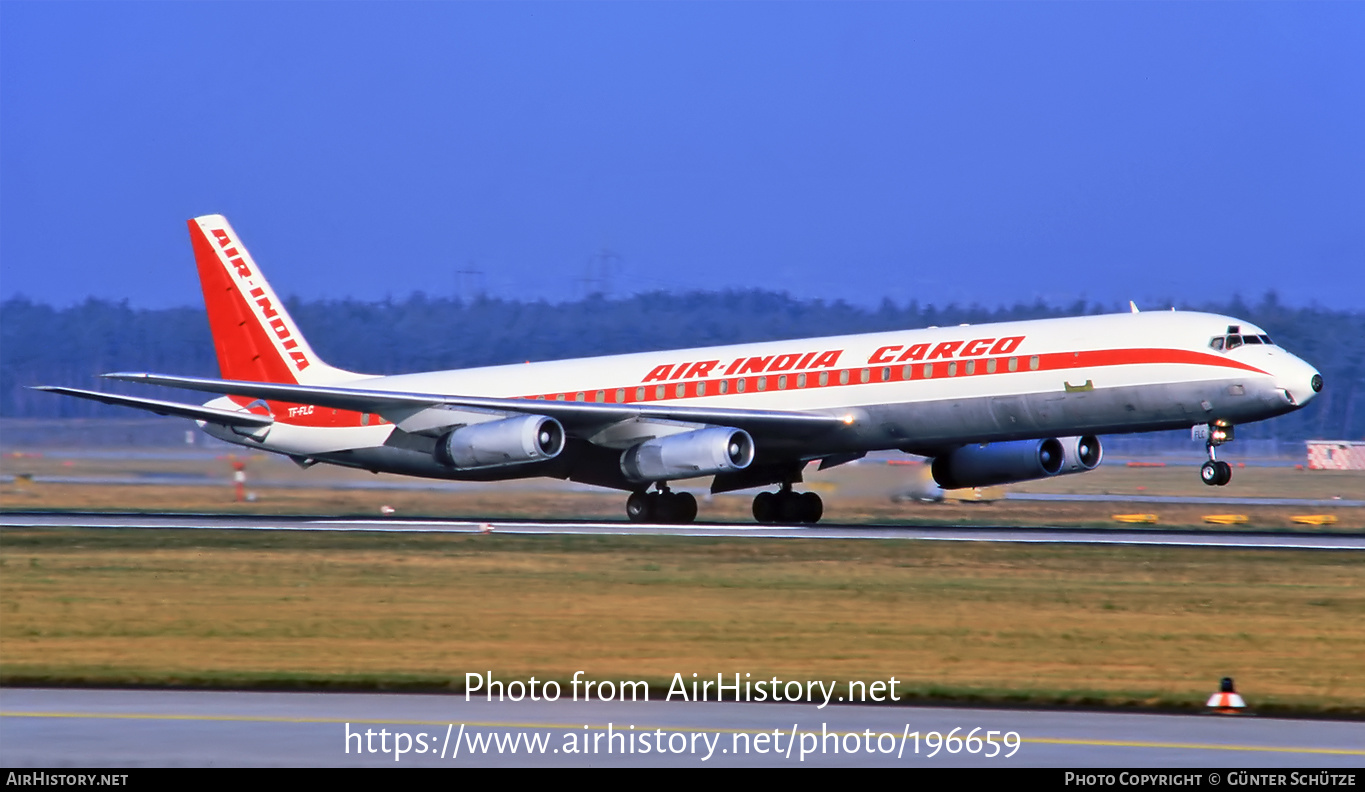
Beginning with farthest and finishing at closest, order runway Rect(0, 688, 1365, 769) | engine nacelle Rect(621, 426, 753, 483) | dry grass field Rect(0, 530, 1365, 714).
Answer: engine nacelle Rect(621, 426, 753, 483) → dry grass field Rect(0, 530, 1365, 714) → runway Rect(0, 688, 1365, 769)

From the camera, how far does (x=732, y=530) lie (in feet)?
112

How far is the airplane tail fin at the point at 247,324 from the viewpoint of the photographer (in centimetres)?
4216

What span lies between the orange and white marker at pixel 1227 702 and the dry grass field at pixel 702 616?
68cm

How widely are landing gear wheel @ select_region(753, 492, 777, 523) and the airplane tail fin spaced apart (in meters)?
11.3

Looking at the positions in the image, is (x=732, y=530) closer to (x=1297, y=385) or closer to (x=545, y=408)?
(x=545, y=408)

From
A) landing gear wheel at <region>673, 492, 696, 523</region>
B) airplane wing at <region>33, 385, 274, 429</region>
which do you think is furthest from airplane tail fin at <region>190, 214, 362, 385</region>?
landing gear wheel at <region>673, 492, 696, 523</region>

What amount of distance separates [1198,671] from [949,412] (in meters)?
17.7

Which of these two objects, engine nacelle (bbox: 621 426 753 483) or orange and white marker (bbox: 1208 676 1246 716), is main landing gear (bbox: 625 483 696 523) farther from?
orange and white marker (bbox: 1208 676 1246 716)

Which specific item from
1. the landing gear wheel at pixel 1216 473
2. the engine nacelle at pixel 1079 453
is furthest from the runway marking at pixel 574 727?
the engine nacelle at pixel 1079 453

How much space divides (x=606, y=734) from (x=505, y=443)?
2400 centimetres

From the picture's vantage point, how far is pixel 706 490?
40.8 m

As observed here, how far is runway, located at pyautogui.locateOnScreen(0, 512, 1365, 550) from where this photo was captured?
3119 centimetres
